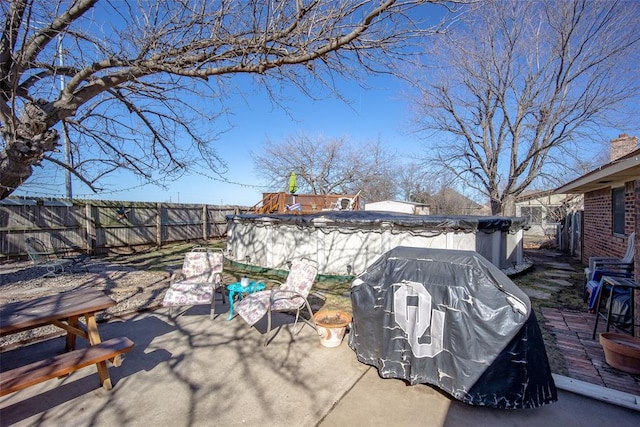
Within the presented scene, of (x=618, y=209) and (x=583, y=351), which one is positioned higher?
(x=618, y=209)

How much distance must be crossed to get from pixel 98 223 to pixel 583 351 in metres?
12.7


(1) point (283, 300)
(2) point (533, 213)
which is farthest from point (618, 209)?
(2) point (533, 213)

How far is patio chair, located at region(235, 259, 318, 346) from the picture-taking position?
3.71 meters

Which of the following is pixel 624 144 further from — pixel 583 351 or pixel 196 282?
pixel 196 282

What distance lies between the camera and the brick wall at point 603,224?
6.25 meters

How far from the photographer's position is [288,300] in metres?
4.08

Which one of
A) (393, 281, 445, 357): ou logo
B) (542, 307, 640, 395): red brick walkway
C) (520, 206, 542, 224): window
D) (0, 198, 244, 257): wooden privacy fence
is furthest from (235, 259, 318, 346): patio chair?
(520, 206, 542, 224): window

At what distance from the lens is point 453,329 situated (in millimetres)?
2578

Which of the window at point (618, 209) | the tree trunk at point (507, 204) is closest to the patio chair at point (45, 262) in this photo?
the window at point (618, 209)

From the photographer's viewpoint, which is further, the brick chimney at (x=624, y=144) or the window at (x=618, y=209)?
the brick chimney at (x=624, y=144)

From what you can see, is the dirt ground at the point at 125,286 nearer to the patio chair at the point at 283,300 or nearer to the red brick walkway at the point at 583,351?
the red brick walkway at the point at 583,351

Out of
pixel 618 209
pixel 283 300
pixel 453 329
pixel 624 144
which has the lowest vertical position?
pixel 283 300

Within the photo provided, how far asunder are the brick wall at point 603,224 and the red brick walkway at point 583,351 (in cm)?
290

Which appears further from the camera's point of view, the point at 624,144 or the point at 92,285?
the point at 624,144
